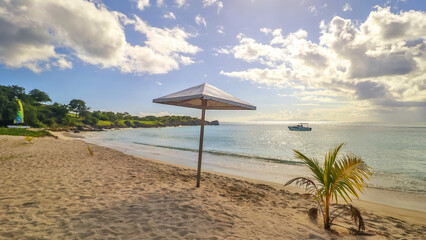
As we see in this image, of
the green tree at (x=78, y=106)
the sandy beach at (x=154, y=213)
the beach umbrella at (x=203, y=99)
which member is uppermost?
the green tree at (x=78, y=106)

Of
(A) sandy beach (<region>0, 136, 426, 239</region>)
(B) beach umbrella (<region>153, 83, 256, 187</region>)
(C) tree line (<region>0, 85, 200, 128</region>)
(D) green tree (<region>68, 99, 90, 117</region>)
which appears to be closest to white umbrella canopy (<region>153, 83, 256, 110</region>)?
(B) beach umbrella (<region>153, 83, 256, 187</region>)

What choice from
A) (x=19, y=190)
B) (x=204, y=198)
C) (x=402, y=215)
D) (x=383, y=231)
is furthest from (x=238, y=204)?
(x=19, y=190)

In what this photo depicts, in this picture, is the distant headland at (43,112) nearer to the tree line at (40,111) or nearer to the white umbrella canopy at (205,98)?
the tree line at (40,111)

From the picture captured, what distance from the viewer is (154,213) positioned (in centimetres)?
372

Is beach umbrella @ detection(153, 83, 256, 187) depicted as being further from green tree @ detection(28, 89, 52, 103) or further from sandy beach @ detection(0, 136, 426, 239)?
green tree @ detection(28, 89, 52, 103)

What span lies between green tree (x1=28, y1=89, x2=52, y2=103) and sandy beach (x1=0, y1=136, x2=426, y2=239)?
3616 inches

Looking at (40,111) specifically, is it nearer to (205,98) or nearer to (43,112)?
(43,112)

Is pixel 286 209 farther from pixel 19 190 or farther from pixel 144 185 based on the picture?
pixel 19 190

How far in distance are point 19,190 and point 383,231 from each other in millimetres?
8697

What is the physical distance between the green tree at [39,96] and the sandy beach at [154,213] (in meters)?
91.9

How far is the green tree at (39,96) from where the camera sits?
73.6 metres

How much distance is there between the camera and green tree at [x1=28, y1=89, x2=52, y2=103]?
73.6 m

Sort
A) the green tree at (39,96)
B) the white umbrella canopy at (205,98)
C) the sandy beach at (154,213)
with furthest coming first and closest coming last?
the green tree at (39,96), the white umbrella canopy at (205,98), the sandy beach at (154,213)

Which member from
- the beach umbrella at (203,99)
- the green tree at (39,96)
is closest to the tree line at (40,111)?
the green tree at (39,96)
